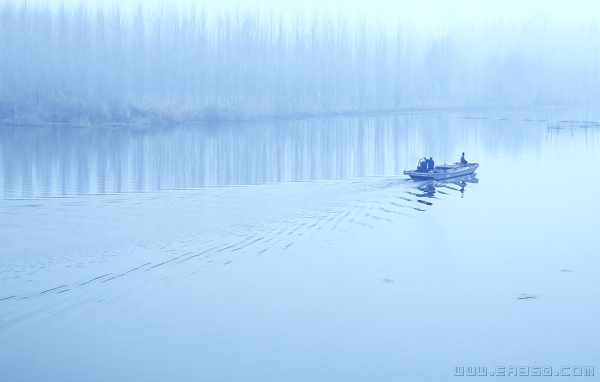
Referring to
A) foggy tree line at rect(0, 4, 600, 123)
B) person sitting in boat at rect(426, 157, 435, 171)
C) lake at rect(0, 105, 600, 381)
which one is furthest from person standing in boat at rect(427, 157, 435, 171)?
foggy tree line at rect(0, 4, 600, 123)

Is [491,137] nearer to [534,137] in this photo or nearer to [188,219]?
[534,137]

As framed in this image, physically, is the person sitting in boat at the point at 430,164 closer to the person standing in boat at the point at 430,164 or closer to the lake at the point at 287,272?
the person standing in boat at the point at 430,164

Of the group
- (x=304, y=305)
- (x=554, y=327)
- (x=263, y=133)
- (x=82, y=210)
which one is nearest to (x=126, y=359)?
(x=304, y=305)

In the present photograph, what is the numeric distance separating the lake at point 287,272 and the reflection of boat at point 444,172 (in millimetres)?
264

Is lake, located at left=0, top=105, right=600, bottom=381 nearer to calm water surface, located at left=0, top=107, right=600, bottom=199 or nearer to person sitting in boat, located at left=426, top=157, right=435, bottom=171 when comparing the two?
calm water surface, located at left=0, top=107, right=600, bottom=199

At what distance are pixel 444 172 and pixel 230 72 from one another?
29.8 meters

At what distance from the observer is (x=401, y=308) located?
34.0 ft

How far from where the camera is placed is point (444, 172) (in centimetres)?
2036

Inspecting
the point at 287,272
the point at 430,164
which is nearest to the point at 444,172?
the point at 430,164

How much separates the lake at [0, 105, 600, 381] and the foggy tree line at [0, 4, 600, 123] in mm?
17959

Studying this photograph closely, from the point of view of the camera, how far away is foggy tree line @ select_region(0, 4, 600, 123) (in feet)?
131

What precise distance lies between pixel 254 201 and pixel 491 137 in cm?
2155

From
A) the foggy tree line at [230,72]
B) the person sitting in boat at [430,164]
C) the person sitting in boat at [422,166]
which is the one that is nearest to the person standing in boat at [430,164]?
the person sitting in boat at [430,164]

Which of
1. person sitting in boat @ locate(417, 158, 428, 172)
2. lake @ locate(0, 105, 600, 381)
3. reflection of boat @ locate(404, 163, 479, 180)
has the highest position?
person sitting in boat @ locate(417, 158, 428, 172)
